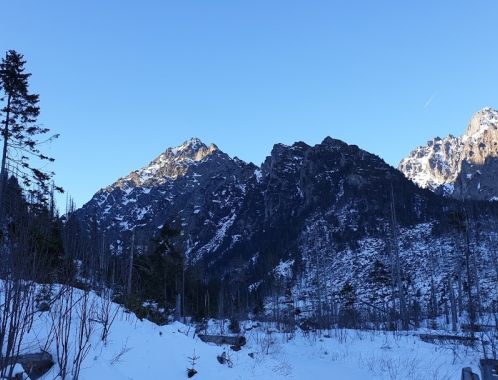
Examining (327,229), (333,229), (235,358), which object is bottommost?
(235,358)

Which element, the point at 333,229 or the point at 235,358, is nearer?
the point at 235,358

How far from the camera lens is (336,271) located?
291 ft

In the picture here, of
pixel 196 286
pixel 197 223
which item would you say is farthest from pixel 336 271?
pixel 197 223

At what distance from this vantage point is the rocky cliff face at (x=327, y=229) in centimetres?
7538

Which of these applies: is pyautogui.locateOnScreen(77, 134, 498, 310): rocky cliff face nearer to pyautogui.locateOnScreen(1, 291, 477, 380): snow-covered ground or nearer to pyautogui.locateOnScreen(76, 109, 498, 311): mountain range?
pyautogui.locateOnScreen(76, 109, 498, 311): mountain range

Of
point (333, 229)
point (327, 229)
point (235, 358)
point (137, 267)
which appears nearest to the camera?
point (235, 358)

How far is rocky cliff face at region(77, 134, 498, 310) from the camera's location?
75375 mm

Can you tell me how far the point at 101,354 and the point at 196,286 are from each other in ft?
184

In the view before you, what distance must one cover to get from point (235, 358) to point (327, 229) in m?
98.1

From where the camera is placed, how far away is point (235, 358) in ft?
47.0

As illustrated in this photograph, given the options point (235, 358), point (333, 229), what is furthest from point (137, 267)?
point (333, 229)

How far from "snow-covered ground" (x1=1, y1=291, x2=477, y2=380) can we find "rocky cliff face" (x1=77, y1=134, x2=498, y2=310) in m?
32.4

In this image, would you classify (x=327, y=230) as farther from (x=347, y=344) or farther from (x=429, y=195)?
(x=347, y=344)

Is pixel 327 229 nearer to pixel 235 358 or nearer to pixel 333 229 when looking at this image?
pixel 333 229
